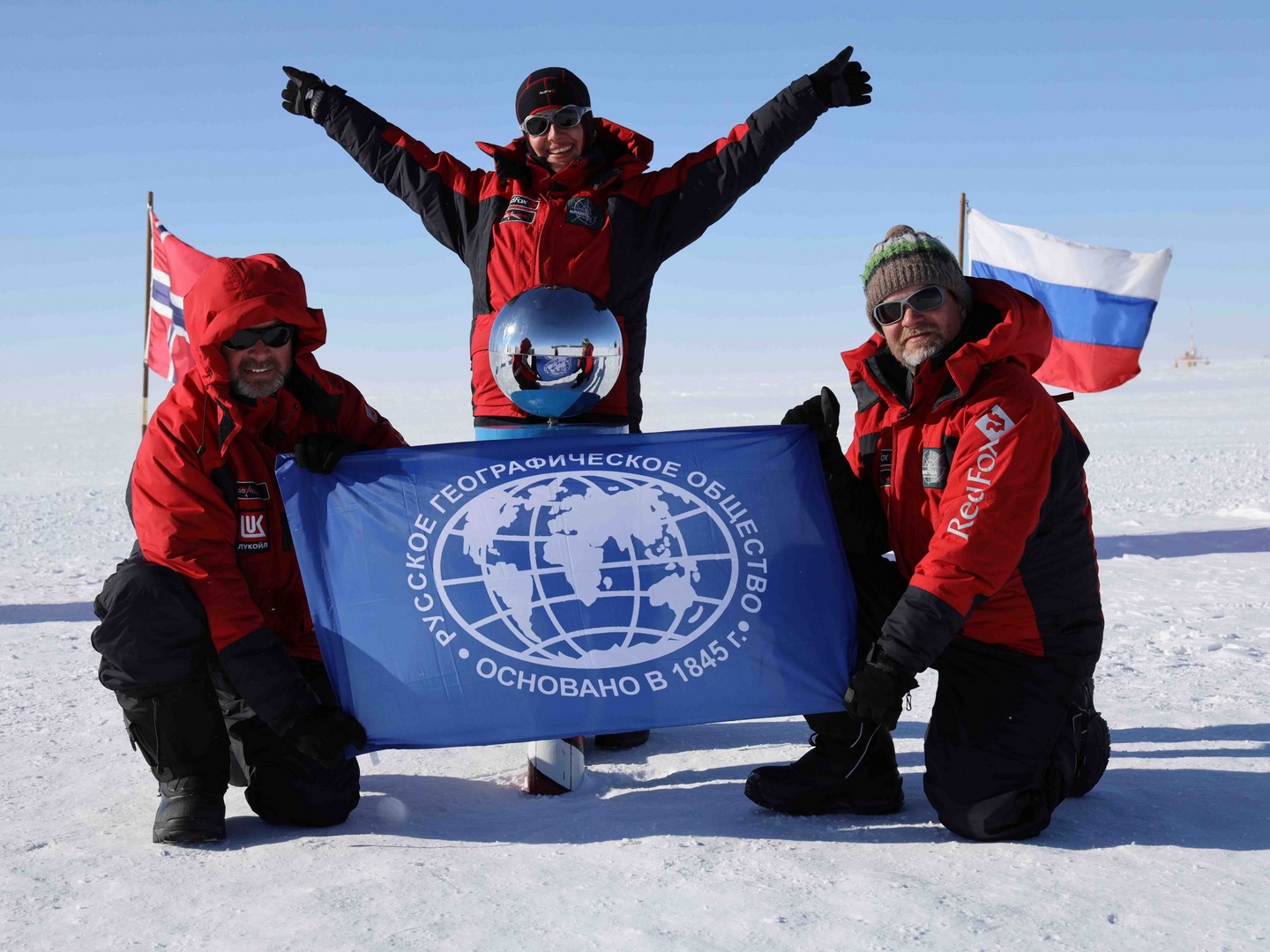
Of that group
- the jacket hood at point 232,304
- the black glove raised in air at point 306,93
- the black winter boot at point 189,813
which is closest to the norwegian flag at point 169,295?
the black glove raised in air at point 306,93

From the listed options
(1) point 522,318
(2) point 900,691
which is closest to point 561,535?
(1) point 522,318

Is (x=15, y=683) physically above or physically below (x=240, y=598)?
below

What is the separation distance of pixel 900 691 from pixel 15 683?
11.5ft

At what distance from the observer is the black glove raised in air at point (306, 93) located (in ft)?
13.8

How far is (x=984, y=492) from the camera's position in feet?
9.36

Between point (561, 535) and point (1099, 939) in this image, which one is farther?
point (561, 535)

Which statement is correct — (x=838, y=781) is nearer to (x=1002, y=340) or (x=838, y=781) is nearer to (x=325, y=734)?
(x=1002, y=340)

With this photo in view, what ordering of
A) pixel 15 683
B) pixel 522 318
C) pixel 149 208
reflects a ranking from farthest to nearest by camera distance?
1. pixel 149 208
2. pixel 15 683
3. pixel 522 318

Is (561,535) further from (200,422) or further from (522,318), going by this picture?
(200,422)

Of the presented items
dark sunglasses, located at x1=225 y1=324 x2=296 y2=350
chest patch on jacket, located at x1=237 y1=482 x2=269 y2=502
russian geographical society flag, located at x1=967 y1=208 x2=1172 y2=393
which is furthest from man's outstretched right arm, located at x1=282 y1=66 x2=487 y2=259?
russian geographical society flag, located at x1=967 y1=208 x2=1172 y2=393

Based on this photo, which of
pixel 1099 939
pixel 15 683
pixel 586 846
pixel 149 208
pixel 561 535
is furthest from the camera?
pixel 149 208

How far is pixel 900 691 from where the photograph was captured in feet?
9.27

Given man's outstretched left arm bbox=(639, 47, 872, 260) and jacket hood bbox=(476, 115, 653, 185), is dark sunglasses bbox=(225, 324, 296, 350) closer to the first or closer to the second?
jacket hood bbox=(476, 115, 653, 185)

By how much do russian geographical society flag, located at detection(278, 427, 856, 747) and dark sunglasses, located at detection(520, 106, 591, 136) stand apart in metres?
1.26
